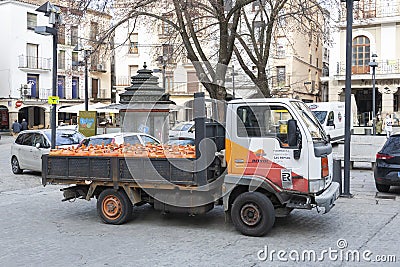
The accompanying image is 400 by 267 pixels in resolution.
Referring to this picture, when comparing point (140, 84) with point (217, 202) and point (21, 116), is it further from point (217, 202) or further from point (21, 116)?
point (21, 116)

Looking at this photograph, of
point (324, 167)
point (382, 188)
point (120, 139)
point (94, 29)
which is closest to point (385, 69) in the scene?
point (94, 29)

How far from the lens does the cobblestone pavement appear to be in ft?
23.6

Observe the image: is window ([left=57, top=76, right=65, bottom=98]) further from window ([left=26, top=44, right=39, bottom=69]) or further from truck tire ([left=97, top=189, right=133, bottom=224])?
truck tire ([left=97, top=189, right=133, bottom=224])

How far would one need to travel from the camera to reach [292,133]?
7.98 metres

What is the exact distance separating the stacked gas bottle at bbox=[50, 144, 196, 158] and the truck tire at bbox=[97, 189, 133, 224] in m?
0.73

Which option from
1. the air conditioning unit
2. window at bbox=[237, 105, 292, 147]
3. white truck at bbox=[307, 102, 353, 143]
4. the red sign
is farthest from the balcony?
window at bbox=[237, 105, 292, 147]

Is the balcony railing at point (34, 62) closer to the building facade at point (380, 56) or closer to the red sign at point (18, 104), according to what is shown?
the red sign at point (18, 104)

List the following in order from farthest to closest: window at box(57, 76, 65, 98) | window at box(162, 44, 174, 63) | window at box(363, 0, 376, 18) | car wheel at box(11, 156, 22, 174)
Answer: window at box(57, 76, 65, 98), window at box(363, 0, 376, 18), window at box(162, 44, 174, 63), car wheel at box(11, 156, 22, 174)

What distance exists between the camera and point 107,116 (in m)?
49.4

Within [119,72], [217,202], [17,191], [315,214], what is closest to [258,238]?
[217,202]

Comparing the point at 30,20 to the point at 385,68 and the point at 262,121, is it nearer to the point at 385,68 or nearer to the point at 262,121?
the point at 385,68

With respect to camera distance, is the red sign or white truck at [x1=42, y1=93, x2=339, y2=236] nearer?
white truck at [x1=42, y1=93, x2=339, y2=236]

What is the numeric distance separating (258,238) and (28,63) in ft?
143

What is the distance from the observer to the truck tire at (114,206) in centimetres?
930
